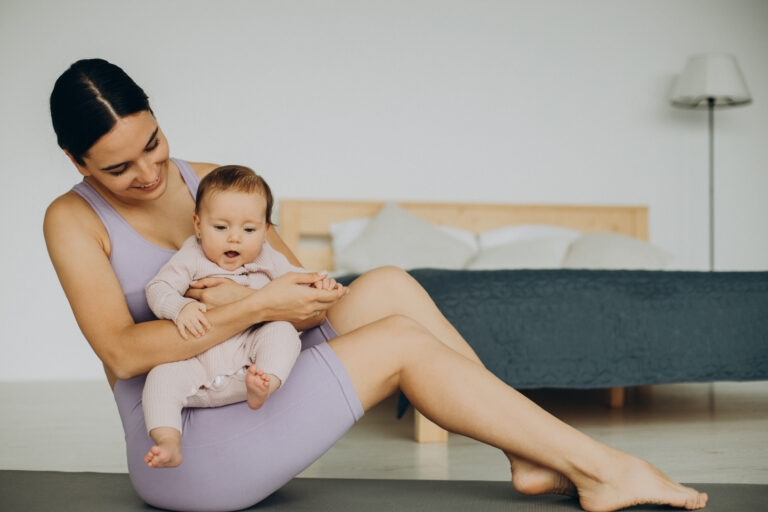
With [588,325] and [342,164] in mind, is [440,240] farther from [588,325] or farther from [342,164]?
[588,325]

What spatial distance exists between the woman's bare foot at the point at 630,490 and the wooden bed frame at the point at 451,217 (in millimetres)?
2707

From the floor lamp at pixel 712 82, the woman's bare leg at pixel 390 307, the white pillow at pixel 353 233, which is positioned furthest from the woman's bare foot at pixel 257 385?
the floor lamp at pixel 712 82

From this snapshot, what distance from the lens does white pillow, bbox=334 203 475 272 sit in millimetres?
3453

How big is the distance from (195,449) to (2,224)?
128 inches

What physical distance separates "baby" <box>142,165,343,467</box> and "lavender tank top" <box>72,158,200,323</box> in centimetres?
7

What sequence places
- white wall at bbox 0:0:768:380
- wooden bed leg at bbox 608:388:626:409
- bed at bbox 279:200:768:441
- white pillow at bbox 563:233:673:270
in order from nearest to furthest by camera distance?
bed at bbox 279:200:768:441 → wooden bed leg at bbox 608:388:626:409 → white pillow at bbox 563:233:673:270 → white wall at bbox 0:0:768:380

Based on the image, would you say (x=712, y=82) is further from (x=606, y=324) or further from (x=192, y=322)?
(x=192, y=322)

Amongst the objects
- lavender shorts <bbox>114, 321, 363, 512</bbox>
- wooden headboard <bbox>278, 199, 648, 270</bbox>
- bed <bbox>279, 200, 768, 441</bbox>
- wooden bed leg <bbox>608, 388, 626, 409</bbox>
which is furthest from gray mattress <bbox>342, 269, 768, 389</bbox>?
wooden headboard <bbox>278, 199, 648, 270</bbox>

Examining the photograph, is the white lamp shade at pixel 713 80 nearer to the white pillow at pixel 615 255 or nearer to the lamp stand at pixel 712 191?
the lamp stand at pixel 712 191

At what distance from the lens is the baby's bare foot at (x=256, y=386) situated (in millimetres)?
1042

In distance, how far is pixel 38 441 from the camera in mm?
2219

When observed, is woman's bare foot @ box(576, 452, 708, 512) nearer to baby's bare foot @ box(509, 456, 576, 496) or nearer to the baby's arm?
baby's bare foot @ box(509, 456, 576, 496)

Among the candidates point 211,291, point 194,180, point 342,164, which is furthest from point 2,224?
→ point 211,291

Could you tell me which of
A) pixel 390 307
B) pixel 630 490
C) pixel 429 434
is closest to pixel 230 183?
pixel 390 307
